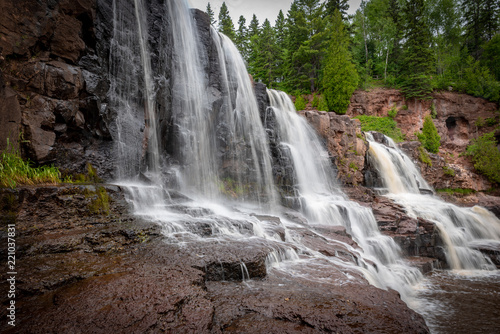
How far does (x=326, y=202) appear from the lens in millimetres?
11664

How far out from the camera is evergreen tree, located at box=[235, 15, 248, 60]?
112ft

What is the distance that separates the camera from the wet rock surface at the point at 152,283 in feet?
8.02

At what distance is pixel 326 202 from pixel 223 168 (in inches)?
228

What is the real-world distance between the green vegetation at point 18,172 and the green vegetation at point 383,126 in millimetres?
24146

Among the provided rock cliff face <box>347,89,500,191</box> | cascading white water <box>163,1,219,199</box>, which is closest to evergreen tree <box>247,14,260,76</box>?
rock cliff face <box>347,89,500,191</box>

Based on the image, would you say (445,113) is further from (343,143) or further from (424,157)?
(343,143)

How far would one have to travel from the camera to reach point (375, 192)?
14.3 metres

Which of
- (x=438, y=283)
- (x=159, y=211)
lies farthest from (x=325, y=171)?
(x=159, y=211)

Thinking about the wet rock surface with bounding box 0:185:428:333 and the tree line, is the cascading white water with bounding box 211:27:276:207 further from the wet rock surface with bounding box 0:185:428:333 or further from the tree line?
the tree line

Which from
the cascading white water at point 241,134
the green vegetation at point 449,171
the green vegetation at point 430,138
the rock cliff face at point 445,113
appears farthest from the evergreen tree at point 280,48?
the green vegetation at point 449,171

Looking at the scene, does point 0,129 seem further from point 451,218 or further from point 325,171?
point 451,218

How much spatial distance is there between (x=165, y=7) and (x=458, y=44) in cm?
3865

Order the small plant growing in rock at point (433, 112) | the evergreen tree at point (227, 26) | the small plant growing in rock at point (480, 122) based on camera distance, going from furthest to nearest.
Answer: the evergreen tree at point (227, 26) < the small plant growing in rock at point (433, 112) < the small plant growing in rock at point (480, 122)

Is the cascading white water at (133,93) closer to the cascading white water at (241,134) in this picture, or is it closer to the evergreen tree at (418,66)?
the cascading white water at (241,134)
